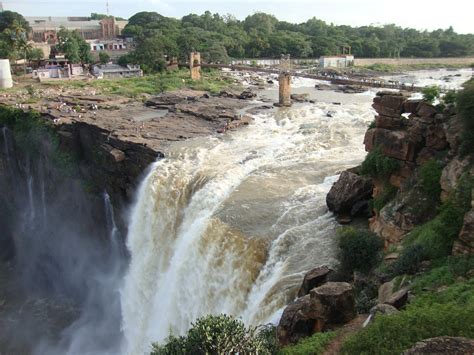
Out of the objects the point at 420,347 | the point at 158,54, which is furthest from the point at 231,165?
the point at 158,54

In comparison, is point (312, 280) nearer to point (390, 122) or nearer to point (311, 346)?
point (311, 346)

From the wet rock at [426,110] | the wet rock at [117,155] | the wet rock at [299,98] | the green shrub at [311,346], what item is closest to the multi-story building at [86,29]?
the wet rock at [299,98]

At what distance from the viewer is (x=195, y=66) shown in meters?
70.1

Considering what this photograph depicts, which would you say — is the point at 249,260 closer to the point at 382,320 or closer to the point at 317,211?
the point at 317,211

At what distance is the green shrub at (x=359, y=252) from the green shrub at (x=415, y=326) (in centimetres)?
447

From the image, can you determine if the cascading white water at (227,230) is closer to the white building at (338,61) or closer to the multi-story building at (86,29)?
the white building at (338,61)

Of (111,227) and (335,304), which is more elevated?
(335,304)

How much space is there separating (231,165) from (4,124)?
25397 millimetres

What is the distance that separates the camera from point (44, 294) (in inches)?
1288

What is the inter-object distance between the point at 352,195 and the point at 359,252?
4.04m

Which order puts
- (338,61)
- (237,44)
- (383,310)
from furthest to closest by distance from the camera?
1. (237,44)
2. (338,61)
3. (383,310)

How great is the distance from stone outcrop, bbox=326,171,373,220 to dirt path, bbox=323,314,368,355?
6.84 metres

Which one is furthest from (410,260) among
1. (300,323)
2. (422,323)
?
(422,323)

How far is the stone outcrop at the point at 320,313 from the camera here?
11664 mm
